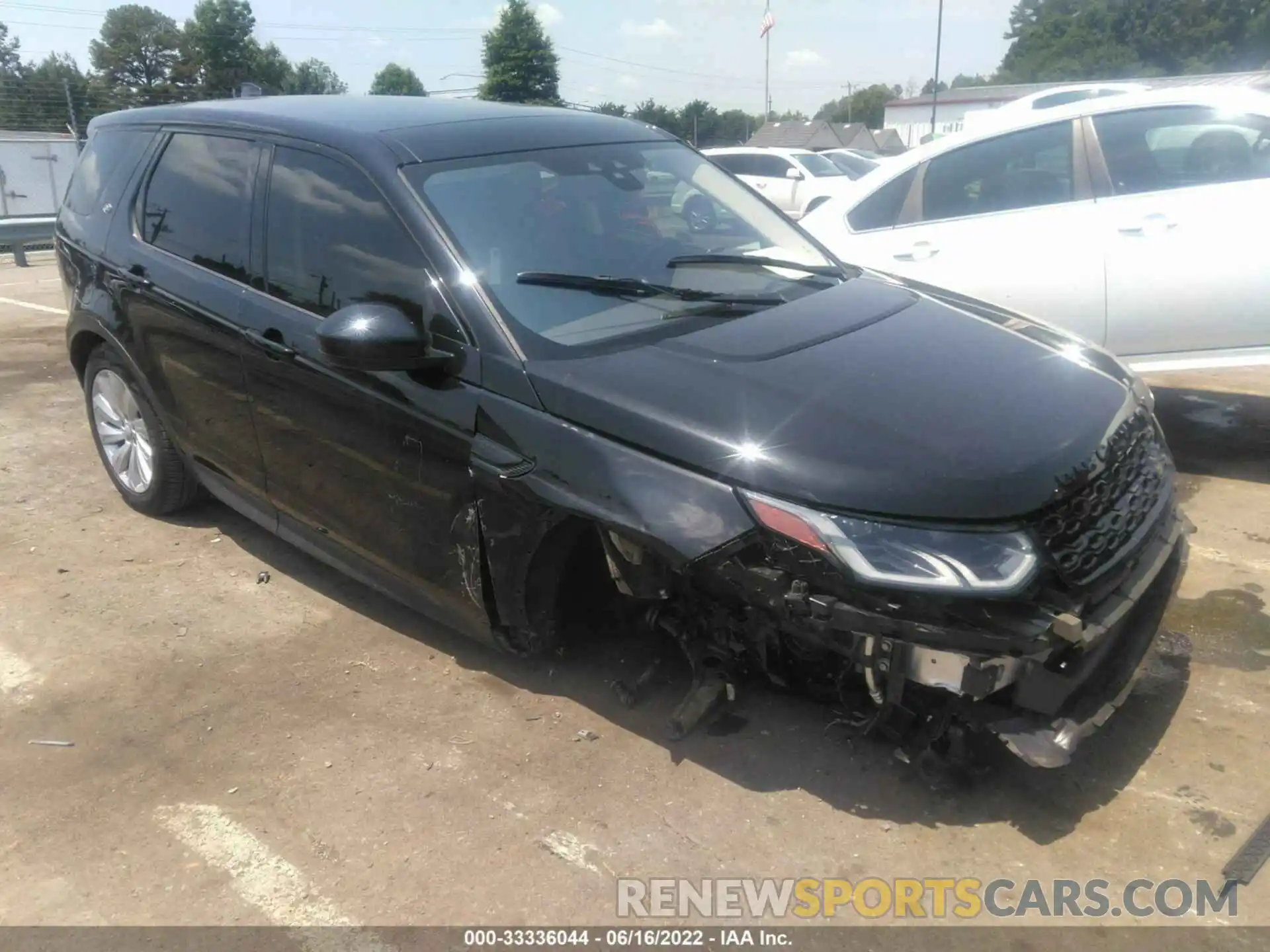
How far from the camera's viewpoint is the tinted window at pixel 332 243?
10.5 feet

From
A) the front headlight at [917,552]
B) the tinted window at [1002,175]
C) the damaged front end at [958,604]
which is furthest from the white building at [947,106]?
the front headlight at [917,552]

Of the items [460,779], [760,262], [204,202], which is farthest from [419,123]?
[460,779]

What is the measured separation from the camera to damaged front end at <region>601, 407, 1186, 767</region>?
2.38m

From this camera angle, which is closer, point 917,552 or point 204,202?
point 917,552

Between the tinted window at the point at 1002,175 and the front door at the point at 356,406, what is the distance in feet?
11.4

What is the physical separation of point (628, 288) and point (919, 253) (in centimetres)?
284

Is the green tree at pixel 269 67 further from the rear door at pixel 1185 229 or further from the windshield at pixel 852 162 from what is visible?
the rear door at pixel 1185 229

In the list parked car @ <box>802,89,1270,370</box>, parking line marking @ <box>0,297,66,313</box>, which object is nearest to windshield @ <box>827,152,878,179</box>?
parking line marking @ <box>0,297,66,313</box>

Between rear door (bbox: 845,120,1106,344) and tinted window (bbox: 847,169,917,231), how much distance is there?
41mm

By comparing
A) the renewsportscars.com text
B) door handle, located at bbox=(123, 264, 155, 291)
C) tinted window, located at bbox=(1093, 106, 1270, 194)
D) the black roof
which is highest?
the black roof

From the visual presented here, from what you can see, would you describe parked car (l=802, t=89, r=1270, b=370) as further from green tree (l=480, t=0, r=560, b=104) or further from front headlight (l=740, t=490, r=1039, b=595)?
green tree (l=480, t=0, r=560, b=104)

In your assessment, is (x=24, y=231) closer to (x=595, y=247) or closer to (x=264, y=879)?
(x=595, y=247)

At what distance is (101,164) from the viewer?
15.5ft

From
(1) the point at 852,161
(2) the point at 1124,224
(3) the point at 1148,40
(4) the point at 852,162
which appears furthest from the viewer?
(3) the point at 1148,40
